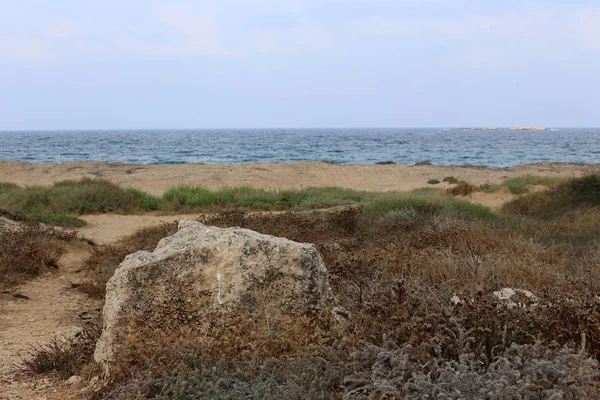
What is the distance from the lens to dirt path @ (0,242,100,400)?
4.64m

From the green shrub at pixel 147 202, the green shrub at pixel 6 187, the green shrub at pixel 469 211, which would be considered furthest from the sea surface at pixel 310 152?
the green shrub at pixel 469 211

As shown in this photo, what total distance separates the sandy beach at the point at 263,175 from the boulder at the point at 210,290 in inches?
752

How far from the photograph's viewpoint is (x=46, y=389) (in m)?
4.62

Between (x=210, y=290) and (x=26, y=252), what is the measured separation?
574cm

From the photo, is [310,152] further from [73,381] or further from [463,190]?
[73,381]

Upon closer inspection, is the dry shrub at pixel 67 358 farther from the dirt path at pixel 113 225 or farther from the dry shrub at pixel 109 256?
the dirt path at pixel 113 225

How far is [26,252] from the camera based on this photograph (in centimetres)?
918

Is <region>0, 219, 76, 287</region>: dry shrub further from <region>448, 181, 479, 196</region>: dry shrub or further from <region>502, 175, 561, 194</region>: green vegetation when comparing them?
<region>502, 175, 561, 194</region>: green vegetation

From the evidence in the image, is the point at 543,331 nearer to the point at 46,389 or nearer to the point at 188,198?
the point at 46,389

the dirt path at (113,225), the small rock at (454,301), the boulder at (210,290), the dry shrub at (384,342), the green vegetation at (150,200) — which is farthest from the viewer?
the green vegetation at (150,200)

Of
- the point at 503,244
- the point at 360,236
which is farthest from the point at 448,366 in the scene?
the point at 360,236

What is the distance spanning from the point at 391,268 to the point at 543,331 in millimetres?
2773

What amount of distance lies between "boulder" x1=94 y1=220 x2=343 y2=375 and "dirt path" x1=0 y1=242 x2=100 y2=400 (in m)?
0.50

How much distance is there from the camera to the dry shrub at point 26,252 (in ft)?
28.2
